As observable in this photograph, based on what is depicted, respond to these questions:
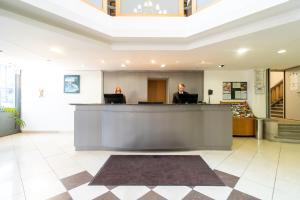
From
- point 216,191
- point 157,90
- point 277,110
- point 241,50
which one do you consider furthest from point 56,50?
point 277,110

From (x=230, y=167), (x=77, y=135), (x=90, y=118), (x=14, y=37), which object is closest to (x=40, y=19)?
(x=14, y=37)

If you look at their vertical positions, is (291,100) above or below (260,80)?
below

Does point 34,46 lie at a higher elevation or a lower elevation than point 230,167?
higher

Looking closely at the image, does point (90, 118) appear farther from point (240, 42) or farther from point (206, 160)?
point (240, 42)

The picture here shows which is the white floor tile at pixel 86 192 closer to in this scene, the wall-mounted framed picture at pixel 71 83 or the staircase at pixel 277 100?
the wall-mounted framed picture at pixel 71 83

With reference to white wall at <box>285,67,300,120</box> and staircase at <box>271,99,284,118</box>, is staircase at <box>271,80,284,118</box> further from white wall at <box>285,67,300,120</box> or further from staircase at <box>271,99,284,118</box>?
white wall at <box>285,67,300,120</box>

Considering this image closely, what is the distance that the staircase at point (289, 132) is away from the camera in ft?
17.1

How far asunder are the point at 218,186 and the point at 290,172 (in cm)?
168

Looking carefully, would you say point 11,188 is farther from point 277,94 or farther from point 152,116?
point 277,94

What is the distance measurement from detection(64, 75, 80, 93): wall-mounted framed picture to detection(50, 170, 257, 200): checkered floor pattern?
482cm

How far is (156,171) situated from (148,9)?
3712mm

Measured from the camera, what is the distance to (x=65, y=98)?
6.71 meters

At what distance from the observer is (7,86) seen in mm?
6293

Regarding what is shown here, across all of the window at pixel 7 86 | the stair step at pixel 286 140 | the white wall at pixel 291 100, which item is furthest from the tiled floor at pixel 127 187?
the white wall at pixel 291 100
